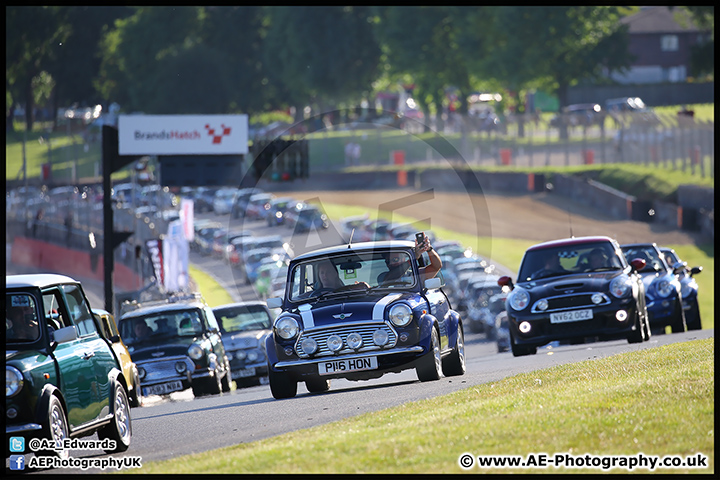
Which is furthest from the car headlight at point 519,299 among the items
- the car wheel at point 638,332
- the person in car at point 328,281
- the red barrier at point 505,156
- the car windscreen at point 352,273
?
the red barrier at point 505,156

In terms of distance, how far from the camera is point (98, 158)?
330 ft

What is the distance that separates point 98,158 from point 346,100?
855 inches

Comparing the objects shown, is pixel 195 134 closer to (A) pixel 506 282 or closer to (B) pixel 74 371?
(A) pixel 506 282

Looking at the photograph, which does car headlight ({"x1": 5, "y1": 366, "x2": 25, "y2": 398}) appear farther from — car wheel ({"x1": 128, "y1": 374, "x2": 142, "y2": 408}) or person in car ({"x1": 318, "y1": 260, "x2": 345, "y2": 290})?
car wheel ({"x1": 128, "y1": 374, "x2": 142, "y2": 408})

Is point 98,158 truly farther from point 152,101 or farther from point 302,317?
point 302,317

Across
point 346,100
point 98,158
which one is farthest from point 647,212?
point 98,158

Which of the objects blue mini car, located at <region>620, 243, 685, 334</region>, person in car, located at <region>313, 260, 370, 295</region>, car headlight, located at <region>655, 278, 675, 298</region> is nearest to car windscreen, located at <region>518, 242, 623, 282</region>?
blue mini car, located at <region>620, 243, 685, 334</region>

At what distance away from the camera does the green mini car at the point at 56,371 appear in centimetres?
886

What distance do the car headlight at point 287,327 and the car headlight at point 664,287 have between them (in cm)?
909

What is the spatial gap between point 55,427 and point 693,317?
52.8 feet

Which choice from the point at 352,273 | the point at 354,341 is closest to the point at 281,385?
the point at 354,341

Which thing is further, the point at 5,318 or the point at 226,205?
the point at 226,205

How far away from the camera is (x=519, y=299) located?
56.4ft

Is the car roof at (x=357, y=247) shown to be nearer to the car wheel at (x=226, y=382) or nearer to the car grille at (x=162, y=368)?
the car grille at (x=162, y=368)
